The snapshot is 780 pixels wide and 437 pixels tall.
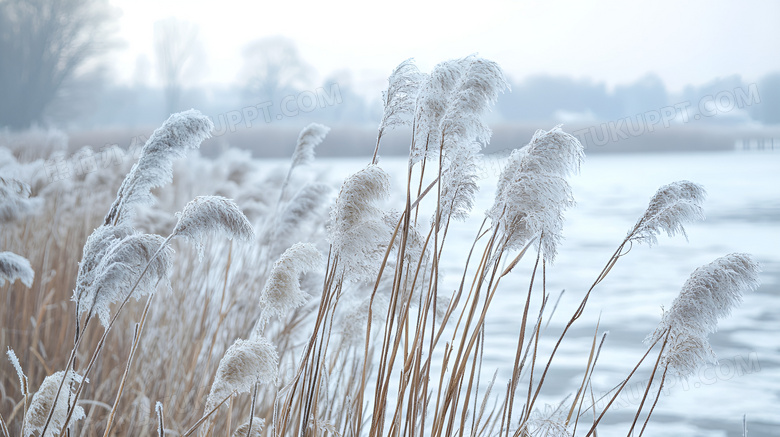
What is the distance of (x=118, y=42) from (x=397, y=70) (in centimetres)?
1286

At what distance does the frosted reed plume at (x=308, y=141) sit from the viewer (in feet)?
4.76

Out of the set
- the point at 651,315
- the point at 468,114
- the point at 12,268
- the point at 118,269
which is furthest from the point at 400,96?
the point at 651,315

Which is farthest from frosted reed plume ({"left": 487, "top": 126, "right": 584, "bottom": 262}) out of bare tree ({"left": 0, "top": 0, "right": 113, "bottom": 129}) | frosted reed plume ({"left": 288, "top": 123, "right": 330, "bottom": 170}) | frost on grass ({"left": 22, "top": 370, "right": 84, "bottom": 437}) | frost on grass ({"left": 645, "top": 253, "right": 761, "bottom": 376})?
bare tree ({"left": 0, "top": 0, "right": 113, "bottom": 129})

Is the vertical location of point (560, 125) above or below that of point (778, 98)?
below

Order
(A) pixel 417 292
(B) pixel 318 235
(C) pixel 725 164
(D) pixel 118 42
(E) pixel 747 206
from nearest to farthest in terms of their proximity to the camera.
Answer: (A) pixel 417 292 < (B) pixel 318 235 < (E) pixel 747 206 < (C) pixel 725 164 < (D) pixel 118 42

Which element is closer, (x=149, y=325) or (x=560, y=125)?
(x=560, y=125)

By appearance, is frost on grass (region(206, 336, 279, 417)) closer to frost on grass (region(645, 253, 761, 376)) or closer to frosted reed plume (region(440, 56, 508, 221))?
frosted reed plume (region(440, 56, 508, 221))

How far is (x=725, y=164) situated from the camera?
37.2 feet

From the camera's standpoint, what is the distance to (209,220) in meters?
0.73

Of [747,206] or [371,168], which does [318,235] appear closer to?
[371,168]

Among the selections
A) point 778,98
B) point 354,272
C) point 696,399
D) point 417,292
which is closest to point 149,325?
point 417,292

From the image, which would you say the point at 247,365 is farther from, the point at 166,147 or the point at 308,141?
the point at 308,141

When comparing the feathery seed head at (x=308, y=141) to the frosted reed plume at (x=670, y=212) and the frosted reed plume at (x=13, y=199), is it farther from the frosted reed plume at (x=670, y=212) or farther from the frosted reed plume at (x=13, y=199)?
the frosted reed plume at (x=670, y=212)

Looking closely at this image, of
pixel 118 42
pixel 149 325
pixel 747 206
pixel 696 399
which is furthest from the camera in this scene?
pixel 118 42
